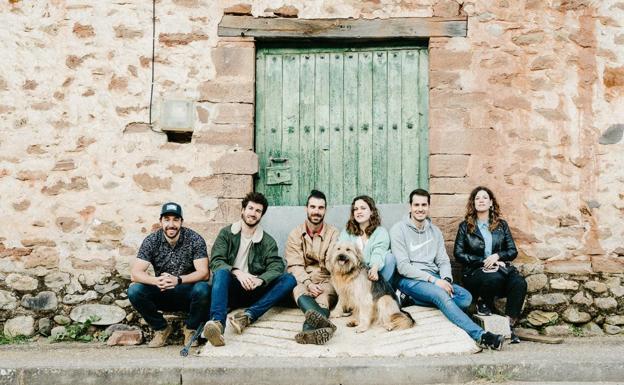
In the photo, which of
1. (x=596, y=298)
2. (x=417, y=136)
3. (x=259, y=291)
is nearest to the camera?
(x=259, y=291)

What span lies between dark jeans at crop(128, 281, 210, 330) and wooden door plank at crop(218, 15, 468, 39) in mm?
2434

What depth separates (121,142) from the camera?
614 cm

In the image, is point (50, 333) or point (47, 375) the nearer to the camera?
point (47, 375)

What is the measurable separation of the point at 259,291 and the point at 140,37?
2.63 meters

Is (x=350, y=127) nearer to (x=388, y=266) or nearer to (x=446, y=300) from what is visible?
(x=388, y=266)

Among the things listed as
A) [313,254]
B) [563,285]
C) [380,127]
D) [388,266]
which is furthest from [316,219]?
[563,285]

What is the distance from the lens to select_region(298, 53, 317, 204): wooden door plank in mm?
6406

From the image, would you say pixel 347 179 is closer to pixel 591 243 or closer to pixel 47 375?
pixel 591 243

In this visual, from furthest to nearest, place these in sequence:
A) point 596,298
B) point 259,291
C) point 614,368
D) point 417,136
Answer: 1. point 417,136
2. point 596,298
3. point 259,291
4. point 614,368

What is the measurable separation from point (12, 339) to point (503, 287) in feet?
13.8

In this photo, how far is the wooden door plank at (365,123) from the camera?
6.38m

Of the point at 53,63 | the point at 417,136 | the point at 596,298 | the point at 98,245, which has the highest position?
the point at 53,63

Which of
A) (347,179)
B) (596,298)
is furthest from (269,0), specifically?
(596,298)

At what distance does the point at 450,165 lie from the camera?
241 inches
